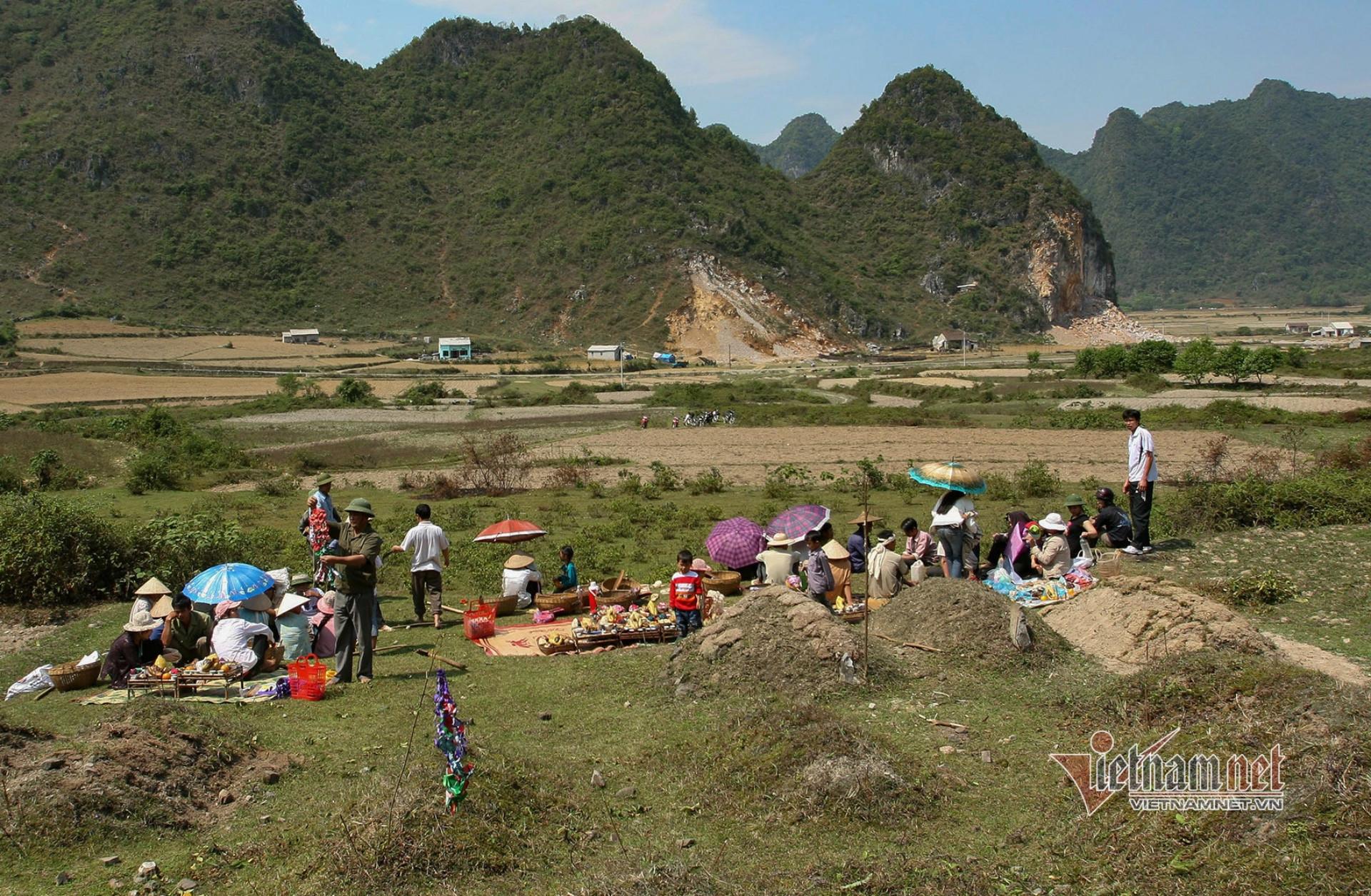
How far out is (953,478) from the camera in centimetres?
1236

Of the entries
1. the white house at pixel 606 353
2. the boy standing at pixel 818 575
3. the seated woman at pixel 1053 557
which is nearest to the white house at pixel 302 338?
the white house at pixel 606 353

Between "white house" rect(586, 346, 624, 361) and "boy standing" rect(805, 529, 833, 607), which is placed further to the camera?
"white house" rect(586, 346, 624, 361)

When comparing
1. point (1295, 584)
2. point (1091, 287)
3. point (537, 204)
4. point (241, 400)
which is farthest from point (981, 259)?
point (1295, 584)

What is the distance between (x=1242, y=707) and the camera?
618 centimetres

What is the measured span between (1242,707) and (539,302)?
299 feet

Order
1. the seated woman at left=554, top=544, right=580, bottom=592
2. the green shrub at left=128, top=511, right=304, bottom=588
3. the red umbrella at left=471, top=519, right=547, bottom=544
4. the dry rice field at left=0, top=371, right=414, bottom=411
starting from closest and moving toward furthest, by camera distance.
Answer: the seated woman at left=554, top=544, right=580, bottom=592, the green shrub at left=128, top=511, right=304, bottom=588, the red umbrella at left=471, top=519, right=547, bottom=544, the dry rice field at left=0, top=371, right=414, bottom=411

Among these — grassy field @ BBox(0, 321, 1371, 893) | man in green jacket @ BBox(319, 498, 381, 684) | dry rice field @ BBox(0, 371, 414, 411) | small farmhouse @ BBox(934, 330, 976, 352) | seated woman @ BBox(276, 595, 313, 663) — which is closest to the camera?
grassy field @ BBox(0, 321, 1371, 893)

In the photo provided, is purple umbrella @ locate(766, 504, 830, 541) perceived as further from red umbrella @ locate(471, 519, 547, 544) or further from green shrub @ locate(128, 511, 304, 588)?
green shrub @ locate(128, 511, 304, 588)

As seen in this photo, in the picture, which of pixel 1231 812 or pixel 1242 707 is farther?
pixel 1242 707

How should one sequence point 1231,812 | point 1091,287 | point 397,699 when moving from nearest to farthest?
point 1231,812 < point 397,699 < point 1091,287

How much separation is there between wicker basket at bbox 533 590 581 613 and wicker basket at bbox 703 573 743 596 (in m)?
1.53

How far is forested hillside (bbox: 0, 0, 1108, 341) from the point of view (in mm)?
90688

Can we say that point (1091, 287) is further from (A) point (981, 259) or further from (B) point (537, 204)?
(B) point (537, 204)

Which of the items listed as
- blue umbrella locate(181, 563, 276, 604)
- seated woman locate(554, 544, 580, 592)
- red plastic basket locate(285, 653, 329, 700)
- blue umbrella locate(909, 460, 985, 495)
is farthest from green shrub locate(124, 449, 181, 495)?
blue umbrella locate(909, 460, 985, 495)
